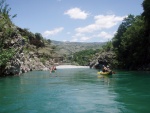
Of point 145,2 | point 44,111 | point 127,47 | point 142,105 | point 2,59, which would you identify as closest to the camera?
point 44,111

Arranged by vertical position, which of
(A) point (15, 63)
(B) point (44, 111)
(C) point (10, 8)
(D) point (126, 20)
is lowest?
(B) point (44, 111)

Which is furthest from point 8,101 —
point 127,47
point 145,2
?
point 127,47

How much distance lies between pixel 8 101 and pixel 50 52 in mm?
100474

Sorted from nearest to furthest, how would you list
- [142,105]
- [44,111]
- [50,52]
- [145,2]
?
1. [44,111]
2. [142,105]
3. [145,2]
4. [50,52]

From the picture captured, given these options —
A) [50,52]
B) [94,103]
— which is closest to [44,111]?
[94,103]

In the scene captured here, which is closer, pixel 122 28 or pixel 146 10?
pixel 146 10

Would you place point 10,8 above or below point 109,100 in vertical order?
above

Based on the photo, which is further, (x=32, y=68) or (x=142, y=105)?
(x=32, y=68)

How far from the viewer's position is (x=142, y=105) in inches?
797

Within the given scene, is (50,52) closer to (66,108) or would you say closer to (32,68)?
(32,68)

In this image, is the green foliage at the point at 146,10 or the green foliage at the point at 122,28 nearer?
the green foliage at the point at 146,10

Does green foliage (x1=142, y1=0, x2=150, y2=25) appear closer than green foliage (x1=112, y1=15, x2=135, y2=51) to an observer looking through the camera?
Yes

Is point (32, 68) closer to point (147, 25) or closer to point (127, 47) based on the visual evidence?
point (127, 47)

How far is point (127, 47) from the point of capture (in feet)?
250
